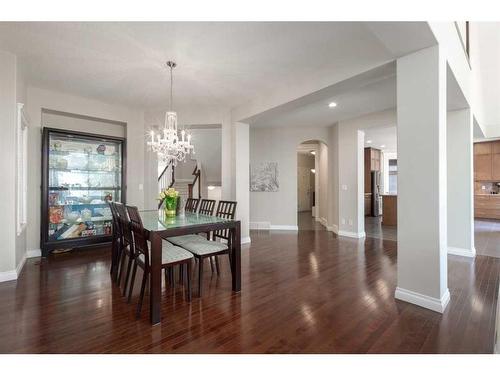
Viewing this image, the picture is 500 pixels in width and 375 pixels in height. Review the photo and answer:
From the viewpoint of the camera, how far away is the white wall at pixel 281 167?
632 cm

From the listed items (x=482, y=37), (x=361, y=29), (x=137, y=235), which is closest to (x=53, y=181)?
(x=137, y=235)

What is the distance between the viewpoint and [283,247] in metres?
4.47

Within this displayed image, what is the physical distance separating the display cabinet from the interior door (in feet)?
24.6

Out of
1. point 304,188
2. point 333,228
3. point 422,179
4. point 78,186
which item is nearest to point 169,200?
point 78,186

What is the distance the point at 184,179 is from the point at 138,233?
6064 mm

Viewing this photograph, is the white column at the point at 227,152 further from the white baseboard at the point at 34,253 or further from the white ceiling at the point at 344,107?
the white baseboard at the point at 34,253

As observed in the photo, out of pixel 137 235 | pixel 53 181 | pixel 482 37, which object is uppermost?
pixel 482 37

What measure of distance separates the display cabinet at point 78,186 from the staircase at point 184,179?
3087mm

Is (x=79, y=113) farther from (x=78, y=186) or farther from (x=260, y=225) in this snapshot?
(x=260, y=225)

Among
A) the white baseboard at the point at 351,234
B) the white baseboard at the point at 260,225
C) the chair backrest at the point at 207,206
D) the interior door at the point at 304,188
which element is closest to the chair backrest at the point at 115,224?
the chair backrest at the point at 207,206

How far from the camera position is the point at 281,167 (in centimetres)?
640

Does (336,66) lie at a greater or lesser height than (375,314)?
greater
